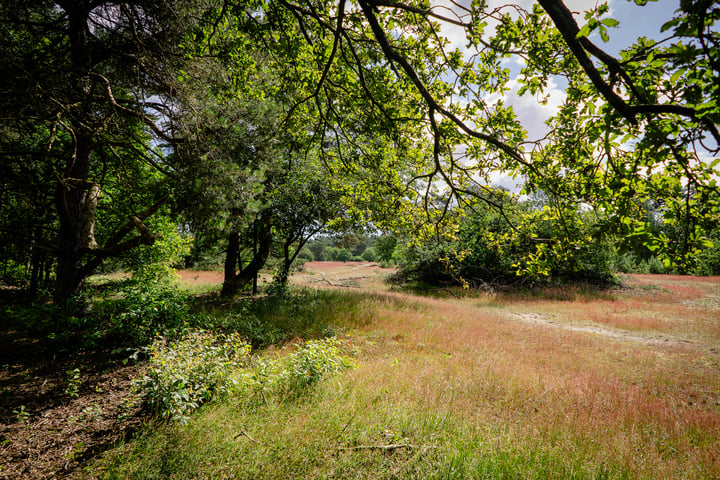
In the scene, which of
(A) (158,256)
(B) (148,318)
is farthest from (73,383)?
(A) (158,256)

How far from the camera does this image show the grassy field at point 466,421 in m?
3.08

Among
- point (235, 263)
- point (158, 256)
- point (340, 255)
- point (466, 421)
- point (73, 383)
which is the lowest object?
point (73, 383)

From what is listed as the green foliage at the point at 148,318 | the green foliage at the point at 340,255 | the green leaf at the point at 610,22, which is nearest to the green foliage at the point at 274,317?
the green foliage at the point at 148,318

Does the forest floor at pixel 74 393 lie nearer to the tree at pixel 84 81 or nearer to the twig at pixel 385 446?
the tree at pixel 84 81

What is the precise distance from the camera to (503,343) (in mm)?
8148

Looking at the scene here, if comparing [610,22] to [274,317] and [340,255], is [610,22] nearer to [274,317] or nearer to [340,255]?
[274,317]

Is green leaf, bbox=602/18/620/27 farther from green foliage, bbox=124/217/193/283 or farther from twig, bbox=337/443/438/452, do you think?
green foliage, bbox=124/217/193/283

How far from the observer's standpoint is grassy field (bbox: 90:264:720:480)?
10.1 ft

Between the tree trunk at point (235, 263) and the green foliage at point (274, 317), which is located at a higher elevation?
the tree trunk at point (235, 263)

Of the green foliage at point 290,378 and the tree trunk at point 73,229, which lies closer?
the green foliage at point 290,378

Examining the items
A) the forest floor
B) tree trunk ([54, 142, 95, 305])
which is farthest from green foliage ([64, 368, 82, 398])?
tree trunk ([54, 142, 95, 305])

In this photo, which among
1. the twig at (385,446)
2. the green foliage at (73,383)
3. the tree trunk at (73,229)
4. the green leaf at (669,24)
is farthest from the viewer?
the tree trunk at (73,229)

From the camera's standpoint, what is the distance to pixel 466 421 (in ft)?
12.9

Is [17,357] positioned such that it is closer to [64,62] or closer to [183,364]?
[183,364]
